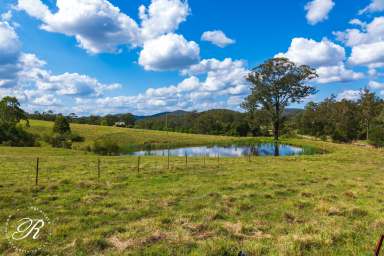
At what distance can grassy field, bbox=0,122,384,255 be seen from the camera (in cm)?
707

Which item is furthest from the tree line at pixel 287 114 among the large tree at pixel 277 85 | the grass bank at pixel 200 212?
the grass bank at pixel 200 212

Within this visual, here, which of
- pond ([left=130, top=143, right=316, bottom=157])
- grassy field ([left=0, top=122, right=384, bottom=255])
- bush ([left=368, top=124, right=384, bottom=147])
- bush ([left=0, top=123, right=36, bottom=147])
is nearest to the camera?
grassy field ([left=0, top=122, right=384, bottom=255])

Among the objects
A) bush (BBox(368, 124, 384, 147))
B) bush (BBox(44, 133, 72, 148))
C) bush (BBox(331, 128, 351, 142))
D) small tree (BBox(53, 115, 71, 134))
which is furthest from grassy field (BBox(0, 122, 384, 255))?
bush (BBox(331, 128, 351, 142))

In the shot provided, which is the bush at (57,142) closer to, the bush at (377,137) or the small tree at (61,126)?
the small tree at (61,126)

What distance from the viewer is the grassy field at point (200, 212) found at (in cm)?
707

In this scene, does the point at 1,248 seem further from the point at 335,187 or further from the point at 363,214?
the point at 335,187

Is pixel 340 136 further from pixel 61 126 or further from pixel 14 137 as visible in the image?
pixel 14 137

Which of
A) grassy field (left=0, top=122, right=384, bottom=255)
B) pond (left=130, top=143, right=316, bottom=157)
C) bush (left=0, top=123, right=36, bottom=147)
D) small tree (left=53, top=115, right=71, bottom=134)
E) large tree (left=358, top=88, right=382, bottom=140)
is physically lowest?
pond (left=130, top=143, right=316, bottom=157)

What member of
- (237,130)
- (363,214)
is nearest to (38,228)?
(363,214)

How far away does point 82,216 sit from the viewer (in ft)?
31.0

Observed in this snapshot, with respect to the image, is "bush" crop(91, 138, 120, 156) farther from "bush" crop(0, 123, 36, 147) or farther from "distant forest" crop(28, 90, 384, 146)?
"distant forest" crop(28, 90, 384, 146)

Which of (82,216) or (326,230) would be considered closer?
(326,230)

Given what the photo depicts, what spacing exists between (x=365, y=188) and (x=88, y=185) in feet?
43.4

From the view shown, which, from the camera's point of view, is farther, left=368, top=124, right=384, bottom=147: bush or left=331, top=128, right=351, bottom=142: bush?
left=331, top=128, right=351, bottom=142: bush
